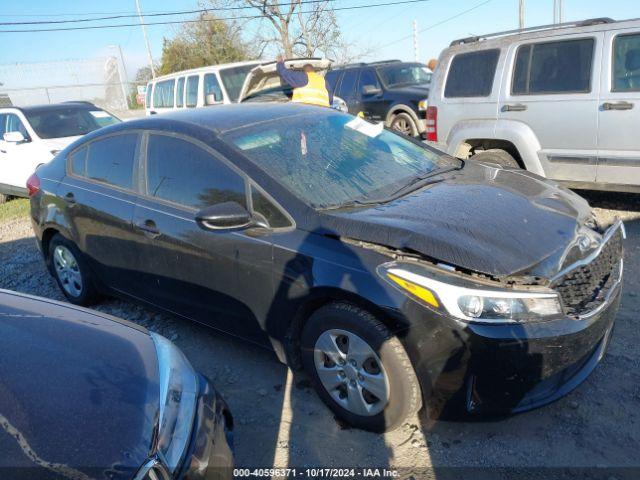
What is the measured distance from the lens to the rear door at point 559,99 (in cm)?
523

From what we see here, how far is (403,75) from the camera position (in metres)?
11.5

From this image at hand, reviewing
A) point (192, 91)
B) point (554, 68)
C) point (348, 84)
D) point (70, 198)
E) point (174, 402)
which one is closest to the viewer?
point (174, 402)

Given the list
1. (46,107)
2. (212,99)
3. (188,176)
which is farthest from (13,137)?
(188,176)

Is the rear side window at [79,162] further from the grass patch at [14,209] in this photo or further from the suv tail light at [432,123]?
the grass patch at [14,209]

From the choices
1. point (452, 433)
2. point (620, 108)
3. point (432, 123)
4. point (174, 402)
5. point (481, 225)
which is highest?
point (620, 108)

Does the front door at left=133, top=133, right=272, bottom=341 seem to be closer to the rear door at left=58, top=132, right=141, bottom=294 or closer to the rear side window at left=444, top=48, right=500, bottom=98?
the rear door at left=58, top=132, right=141, bottom=294

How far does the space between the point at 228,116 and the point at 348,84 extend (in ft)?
28.0

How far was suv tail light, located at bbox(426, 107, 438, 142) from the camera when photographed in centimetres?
648

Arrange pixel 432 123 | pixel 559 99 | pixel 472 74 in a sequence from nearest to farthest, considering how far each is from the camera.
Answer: pixel 559 99 < pixel 472 74 < pixel 432 123

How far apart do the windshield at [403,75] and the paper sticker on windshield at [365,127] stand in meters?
7.52

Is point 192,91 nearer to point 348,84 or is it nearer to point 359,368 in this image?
point 348,84

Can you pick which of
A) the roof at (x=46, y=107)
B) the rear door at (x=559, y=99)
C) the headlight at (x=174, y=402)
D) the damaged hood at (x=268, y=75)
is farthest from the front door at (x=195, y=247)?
the roof at (x=46, y=107)

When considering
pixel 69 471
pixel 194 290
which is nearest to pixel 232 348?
pixel 194 290

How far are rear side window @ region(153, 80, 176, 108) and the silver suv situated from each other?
7.74 metres
